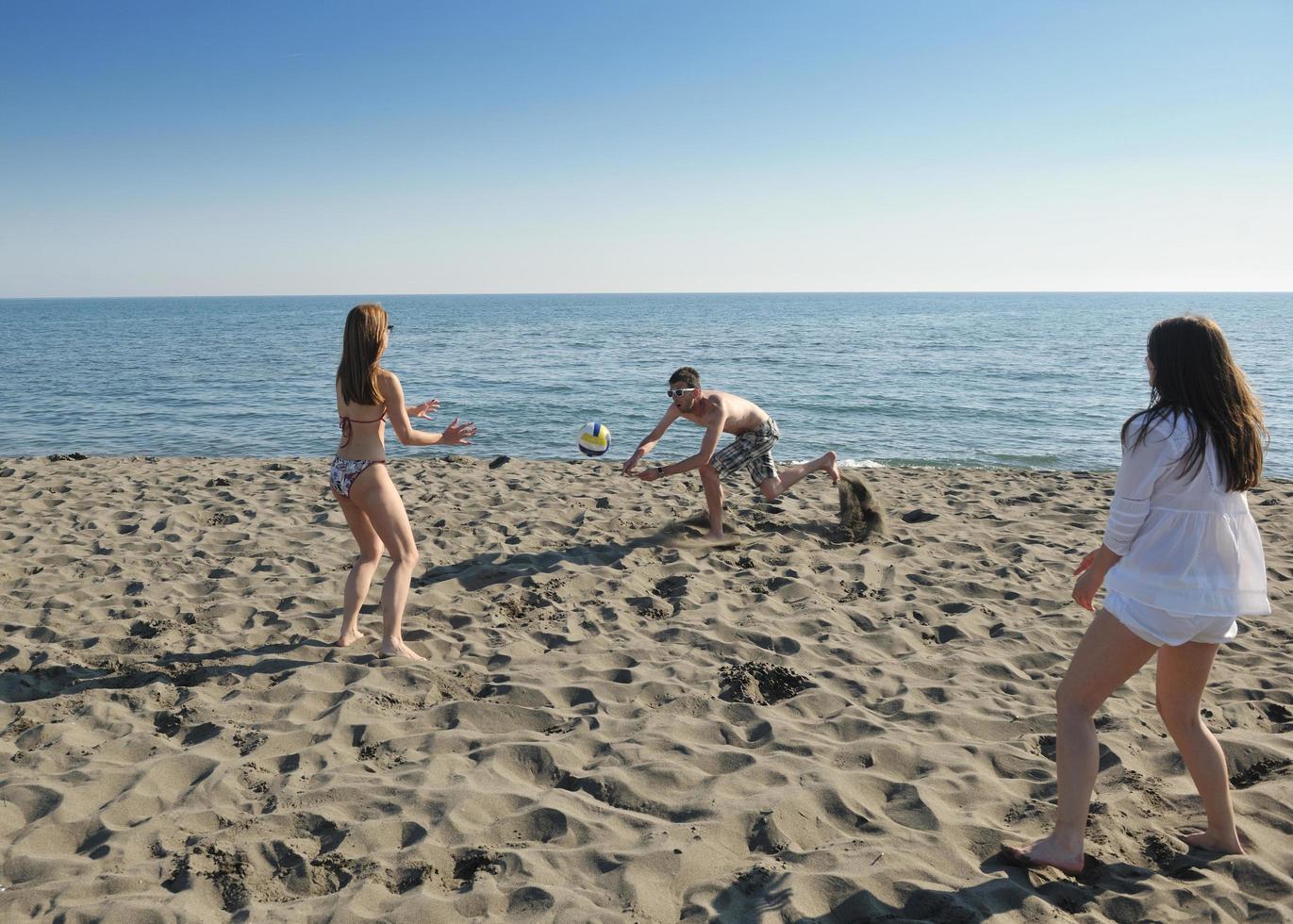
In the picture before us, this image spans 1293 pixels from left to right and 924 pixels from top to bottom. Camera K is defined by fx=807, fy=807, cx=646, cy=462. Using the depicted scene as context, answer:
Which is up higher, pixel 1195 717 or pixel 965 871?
pixel 1195 717

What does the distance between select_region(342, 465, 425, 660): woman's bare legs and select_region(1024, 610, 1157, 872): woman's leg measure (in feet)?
10.9

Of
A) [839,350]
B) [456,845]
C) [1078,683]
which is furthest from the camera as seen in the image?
[839,350]

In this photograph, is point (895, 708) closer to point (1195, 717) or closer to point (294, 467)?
point (1195, 717)

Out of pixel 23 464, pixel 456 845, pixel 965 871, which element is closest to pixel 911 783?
pixel 965 871

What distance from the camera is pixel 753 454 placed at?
301 inches

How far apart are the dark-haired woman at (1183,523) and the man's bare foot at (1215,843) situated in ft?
2.40

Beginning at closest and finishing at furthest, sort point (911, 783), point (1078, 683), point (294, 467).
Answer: point (1078, 683), point (911, 783), point (294, 467)

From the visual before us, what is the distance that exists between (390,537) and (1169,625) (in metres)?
3.78

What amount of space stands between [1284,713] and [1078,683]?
2386 mm

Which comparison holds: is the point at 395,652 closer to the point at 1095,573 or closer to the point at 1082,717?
the point at 1082,717

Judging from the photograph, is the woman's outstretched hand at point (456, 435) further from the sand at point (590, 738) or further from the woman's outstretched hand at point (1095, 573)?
the woman's outstretched hand at point (1095, 573)

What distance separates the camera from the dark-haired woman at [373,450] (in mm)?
4422

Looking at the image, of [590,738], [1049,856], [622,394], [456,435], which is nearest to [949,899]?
[1049,856]

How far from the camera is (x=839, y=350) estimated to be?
38750 mm
